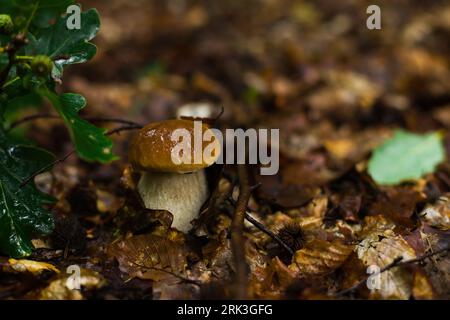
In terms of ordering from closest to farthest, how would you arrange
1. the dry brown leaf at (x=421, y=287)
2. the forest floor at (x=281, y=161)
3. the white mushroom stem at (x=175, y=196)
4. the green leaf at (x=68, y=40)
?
the dry brown leaf at (x=421, y=287) < the forest floor at (x=281, y=161) < the green leaf at (x=68, y=40) < the white mushroom stem at (x=175, y=196)

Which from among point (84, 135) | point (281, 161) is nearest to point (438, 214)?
point (281, 161)

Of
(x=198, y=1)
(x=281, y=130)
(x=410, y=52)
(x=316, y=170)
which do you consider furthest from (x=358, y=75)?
(x=198, y=1)

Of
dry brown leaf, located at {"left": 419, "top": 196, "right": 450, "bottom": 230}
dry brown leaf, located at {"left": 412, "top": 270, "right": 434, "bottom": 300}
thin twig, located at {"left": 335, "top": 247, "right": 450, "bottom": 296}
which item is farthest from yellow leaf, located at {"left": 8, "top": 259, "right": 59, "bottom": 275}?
dry brown leaf, located at {"left": 419, "top": 196, "right": 450, "bottom": 230}

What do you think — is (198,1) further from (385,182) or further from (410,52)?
(385,182)

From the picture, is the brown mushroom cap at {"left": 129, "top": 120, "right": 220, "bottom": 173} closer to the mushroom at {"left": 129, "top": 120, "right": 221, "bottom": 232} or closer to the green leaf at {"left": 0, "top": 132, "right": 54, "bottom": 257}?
the mushroom at {"left": 129, "top": 120, "right": 221, "bottom": 232}

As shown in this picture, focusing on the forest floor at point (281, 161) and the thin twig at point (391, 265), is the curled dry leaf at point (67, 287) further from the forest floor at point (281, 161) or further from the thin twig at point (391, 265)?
the thin twig at point (391, 265)

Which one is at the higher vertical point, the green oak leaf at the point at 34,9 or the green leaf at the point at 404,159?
the green oak leaf at the point at 34,9

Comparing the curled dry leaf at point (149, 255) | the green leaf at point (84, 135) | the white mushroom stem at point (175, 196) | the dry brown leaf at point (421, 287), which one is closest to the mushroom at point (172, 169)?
the white mushroom stem at point (175, 196)
